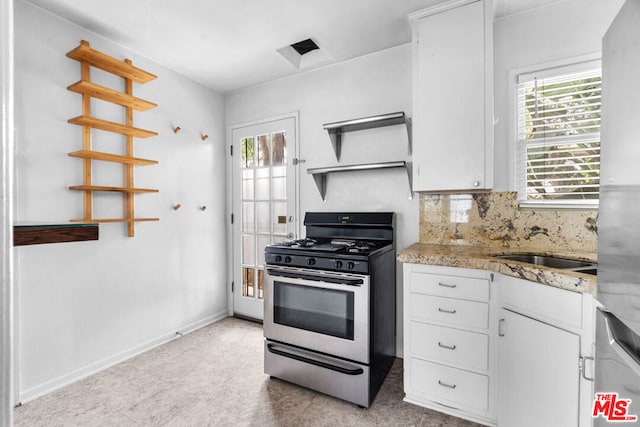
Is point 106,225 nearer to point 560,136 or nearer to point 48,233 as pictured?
point 48,233

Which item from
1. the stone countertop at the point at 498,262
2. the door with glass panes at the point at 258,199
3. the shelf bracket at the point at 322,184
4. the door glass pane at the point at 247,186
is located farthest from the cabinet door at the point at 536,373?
the door glass pane at the point at 247,186

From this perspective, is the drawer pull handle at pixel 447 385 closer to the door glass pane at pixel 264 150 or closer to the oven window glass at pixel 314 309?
the oven window glass at pixel 314 309

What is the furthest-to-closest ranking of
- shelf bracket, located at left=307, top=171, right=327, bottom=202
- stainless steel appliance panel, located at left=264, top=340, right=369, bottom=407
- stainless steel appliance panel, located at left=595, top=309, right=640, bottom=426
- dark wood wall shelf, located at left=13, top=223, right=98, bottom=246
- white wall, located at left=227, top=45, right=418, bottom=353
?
shelf bracket, located at left=307, top=171, right=327, bottom=202
white wall, located at left=227, top=45, right=418, bottom=353
stainless steel appliance panel, located at left=264, top=340, right=369, bottom=407
stainless steel appliance panel, located at left=595, top=309, right=640, bottom=426
dark wood wall shelf, located at left=13, top=223, right=98, bottom=246

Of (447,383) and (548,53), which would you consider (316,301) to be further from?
(548,53)

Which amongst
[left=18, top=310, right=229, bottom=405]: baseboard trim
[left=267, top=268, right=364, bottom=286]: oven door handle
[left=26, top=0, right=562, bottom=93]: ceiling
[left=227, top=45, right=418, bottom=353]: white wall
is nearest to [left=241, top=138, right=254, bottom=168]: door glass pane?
[left=227, top=45, right=418, bottom=353]: white wall

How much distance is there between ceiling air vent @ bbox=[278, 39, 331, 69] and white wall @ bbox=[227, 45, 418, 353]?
10 cm

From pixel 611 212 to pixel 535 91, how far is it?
1.71 metres

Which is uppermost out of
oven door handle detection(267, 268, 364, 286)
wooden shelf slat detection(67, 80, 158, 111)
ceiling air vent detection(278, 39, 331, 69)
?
ceiling air vent detection(278, 39, 331, 69)

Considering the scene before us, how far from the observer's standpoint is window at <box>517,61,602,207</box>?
1955mm

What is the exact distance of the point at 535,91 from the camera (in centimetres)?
213

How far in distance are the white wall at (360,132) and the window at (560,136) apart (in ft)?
2.61

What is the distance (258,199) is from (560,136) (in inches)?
104

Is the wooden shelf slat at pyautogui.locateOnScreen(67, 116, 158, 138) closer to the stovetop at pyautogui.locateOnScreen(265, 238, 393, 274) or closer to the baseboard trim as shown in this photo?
the stovetop at pyautogui.locateOnScreen(265, 238, 393, 274)

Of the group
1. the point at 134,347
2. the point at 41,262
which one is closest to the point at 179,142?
the point at 41,262
